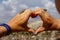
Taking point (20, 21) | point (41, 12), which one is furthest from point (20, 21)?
point (41, 12)

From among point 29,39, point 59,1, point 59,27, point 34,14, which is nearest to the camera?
point 59,1

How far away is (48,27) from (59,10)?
0.78 feet

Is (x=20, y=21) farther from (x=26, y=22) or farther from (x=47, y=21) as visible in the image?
(x=47, y=21)

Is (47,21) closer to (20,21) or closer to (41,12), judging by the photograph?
(41,12)

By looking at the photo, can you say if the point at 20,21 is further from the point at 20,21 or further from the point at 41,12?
the point at 41,12

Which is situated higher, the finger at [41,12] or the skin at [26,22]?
the finger at [41,12]

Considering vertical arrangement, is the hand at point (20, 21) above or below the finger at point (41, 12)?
below

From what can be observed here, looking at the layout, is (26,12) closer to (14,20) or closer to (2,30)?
(14,20)

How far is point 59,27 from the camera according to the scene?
2332mm

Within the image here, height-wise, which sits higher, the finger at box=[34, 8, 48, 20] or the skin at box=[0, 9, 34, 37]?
the finger at box=[34, 8, 48, 20]

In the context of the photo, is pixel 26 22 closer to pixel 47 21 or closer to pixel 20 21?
pixel 20 21

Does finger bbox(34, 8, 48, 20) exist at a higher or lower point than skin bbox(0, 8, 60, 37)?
higher

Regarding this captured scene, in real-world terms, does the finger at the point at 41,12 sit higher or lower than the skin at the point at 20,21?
higher

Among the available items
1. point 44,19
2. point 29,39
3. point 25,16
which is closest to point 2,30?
point 25,16
